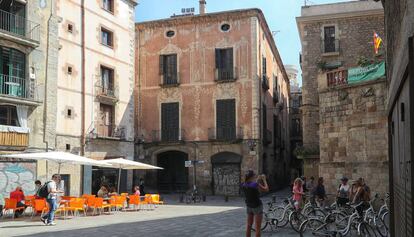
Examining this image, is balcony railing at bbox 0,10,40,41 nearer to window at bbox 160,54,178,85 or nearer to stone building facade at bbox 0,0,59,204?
stone building facade at bbox 0,0,59,204

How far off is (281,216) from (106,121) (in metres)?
17.7

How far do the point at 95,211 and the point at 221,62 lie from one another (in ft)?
56.3

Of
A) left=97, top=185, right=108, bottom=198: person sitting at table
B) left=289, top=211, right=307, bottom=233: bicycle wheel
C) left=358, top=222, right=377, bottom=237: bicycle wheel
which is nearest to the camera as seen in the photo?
left=358, top=222, right=377, bottom=237: bicycle wheel

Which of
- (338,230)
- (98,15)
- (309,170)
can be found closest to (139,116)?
(98,15)

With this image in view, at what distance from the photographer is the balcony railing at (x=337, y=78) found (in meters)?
20.9

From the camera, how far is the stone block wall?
19.2 metres

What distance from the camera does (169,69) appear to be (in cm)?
3531

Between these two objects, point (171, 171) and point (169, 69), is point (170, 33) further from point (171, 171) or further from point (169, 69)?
point (171, 171)

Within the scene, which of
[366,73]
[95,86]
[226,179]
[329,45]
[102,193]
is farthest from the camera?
[226,179]

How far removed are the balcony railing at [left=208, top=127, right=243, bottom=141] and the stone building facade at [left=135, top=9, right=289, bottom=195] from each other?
0.21 ft

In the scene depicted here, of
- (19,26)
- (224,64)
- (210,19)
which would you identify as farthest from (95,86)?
(210,19)

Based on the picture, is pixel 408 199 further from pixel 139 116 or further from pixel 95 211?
pixel 139 116

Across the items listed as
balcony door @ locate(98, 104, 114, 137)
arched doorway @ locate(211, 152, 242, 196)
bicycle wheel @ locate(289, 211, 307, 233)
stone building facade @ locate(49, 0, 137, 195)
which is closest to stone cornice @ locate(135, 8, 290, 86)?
stone building facade @ locate(49, 0, 137, 195)

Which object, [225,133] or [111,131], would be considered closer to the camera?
[111,131]
